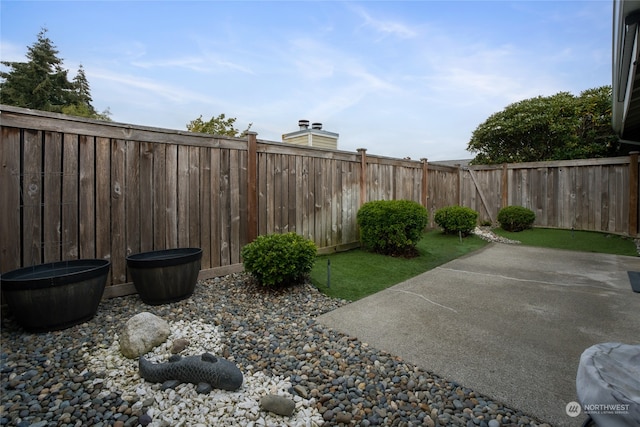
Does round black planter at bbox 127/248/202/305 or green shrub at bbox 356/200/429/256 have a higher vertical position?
green shrub at bbox 356/200/429/256

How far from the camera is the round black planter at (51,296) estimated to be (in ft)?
7.65

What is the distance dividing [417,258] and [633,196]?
599 centimetres

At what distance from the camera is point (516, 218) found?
8.24 meters

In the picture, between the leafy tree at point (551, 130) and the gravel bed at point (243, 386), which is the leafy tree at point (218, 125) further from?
the gravel bed at point (243, 386)

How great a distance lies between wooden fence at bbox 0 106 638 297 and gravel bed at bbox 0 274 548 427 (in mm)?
892

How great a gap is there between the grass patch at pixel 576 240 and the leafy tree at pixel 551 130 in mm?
4047

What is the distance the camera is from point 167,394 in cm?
183

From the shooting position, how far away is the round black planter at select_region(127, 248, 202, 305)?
3062 millimetres

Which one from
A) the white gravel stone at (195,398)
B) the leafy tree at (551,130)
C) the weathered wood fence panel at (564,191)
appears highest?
the leafy tree at (551,130)

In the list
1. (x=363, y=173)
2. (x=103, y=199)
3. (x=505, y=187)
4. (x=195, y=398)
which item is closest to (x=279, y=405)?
(x=195, y=398)

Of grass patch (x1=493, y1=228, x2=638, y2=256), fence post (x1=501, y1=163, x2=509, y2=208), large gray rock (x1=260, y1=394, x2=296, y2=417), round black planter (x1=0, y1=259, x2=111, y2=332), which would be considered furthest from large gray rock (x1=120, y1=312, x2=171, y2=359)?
fence post (x1=501, y1=163, x2=509, y2=208)

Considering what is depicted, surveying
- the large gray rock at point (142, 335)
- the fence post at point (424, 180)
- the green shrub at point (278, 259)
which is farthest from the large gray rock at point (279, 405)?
the fence post at point (424, 180)

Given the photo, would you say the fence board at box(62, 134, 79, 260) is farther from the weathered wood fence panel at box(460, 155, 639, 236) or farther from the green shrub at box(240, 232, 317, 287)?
the weathered wood fence panel at box(460, 155, 639, 236)

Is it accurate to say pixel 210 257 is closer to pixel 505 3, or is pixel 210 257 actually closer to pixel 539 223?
pixel 505 3
